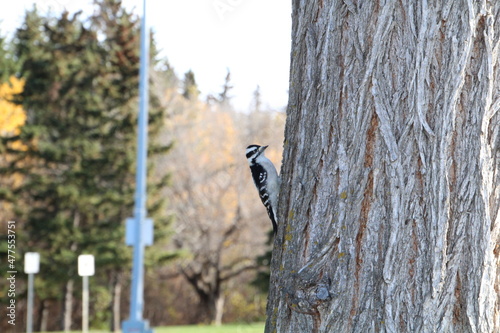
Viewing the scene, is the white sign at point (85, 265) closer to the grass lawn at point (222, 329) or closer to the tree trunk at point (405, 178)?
the grass lawn at point (222, 329)

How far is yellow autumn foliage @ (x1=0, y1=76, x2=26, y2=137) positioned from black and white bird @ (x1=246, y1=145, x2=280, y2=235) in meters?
22.8

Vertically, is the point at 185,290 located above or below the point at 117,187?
below

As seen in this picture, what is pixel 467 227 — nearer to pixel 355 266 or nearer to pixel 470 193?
pixel 470 193

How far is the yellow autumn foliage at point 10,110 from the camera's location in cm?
2883

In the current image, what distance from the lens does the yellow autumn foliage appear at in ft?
94.6

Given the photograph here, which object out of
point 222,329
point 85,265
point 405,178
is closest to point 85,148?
point 222,329

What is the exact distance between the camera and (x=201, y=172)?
32.8m

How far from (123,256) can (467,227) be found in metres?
25.1

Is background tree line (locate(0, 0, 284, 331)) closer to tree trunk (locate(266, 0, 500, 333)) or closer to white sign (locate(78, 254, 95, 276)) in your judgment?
white sign (locate(78, 254, 95, 276))

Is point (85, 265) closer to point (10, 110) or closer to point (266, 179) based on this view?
point (266, 179)

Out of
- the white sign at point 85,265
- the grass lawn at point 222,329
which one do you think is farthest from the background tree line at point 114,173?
the white sign at point 85,265

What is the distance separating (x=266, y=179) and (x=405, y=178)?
3.42 metres

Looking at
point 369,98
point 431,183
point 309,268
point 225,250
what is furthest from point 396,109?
point 225,250

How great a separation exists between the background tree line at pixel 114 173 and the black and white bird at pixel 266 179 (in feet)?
59.9
